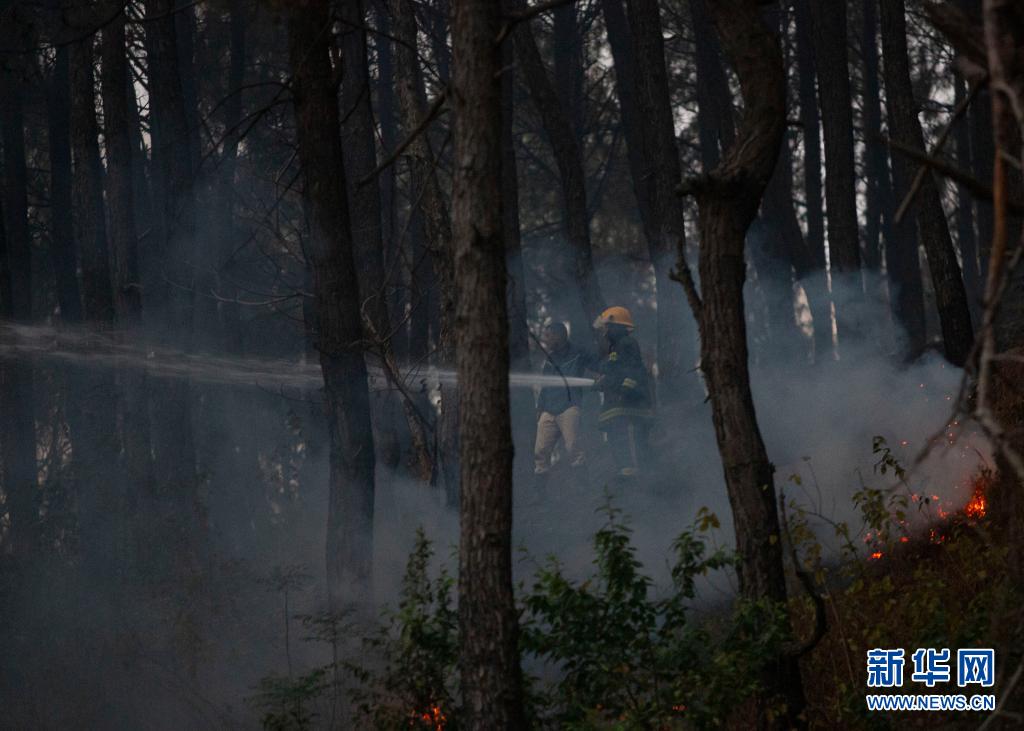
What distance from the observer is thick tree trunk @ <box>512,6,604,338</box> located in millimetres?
15570

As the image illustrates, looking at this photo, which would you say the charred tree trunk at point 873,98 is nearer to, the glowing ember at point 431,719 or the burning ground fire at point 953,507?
the burning ground fire at point 953,507

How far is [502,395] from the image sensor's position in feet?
18.1

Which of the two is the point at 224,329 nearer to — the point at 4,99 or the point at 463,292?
the point at 4,99

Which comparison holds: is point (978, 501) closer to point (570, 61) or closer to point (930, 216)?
point (930, 216)

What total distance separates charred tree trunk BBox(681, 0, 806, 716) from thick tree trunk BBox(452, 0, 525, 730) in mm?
1259

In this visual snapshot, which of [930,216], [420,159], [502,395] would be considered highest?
[420,159]

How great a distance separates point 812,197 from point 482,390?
16.9 meters

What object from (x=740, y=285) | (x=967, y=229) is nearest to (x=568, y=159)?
(x=740, y=285)

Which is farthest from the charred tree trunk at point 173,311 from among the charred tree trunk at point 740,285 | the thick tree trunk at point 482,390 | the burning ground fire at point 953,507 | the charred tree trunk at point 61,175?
the charred tree trunk at point 740,285

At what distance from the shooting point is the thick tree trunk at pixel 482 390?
539 centimetres

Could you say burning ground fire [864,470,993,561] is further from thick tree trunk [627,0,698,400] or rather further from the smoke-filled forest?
thick tree trunk [627,0,698,400]

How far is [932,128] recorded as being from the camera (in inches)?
882

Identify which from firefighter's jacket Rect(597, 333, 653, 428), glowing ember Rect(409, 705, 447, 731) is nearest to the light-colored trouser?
firefighter's jacket Rect(597, 333, 653, 428)

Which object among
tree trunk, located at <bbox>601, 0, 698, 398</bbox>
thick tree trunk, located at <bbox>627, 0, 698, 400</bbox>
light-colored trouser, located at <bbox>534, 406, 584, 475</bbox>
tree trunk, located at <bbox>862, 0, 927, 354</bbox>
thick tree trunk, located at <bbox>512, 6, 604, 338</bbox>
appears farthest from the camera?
tree trunk, located at <bbox>862, 0, 927, 354</bbox>
